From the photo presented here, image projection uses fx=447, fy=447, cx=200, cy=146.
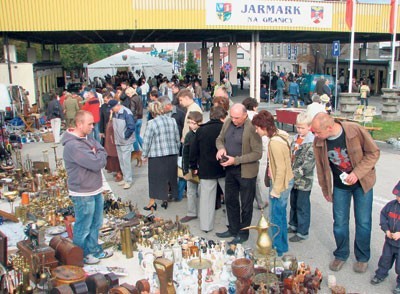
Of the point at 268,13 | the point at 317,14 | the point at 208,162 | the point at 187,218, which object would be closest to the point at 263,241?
the point at 208,162

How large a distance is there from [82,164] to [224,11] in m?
14.7

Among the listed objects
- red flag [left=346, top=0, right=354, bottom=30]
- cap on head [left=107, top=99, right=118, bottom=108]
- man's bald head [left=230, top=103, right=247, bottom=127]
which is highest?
red flag [left=346, top=0, right=354, bottom=30]

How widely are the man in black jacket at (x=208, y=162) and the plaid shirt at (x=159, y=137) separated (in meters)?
0.76

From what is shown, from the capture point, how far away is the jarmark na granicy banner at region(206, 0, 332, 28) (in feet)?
59.3

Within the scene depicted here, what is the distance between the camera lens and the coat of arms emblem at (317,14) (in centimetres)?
1938

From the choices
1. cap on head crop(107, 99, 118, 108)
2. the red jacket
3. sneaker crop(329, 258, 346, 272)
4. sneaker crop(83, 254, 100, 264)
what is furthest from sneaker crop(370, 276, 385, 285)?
the red jacket

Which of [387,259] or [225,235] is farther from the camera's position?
[225,235]

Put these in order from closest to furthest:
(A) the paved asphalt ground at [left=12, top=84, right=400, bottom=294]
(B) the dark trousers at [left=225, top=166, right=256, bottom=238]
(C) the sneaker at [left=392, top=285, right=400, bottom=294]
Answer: (C) the sneaker at [left=392, top=285, right=400, bottom=294] < (A) the paved asphalt ground at [left=12, top=84, right=400, bottom=294] < (B) the dark trousers at [left=225, top=166, right=256, bottom=238]

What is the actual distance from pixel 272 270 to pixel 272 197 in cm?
85

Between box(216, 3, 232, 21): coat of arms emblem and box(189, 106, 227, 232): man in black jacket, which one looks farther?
box(216, 3, 232, 21): coat of arms emblem

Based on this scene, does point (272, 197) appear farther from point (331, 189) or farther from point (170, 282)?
point (170, 282)

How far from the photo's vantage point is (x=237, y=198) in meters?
5.71

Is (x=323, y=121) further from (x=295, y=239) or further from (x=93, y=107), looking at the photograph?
(x=93, y=107)

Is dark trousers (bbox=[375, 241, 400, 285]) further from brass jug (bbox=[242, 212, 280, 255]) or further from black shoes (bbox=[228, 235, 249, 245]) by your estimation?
black shoes (bbox=[228, 235, 249, 245])
